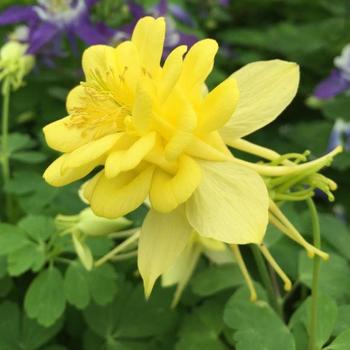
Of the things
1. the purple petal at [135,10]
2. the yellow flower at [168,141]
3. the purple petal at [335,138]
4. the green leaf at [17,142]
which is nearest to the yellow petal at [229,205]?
the yellow flower at [168,141]

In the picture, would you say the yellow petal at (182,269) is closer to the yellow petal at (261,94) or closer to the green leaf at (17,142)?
the yellow petal at (261,94)

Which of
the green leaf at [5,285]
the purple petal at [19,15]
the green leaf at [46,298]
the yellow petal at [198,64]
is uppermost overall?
the yellow petal at [198,64]

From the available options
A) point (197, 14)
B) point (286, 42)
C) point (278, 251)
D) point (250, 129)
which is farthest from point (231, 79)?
point (197, 14)

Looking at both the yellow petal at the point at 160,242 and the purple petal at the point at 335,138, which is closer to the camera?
the yellow petal at the point at 160,242

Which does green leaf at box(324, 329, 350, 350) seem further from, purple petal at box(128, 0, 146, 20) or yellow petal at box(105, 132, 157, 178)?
purple petal at box(128, 0, 146, 20)

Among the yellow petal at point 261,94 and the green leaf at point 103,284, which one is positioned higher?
the yellow petal at point 261,94

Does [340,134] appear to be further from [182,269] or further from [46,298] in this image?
[46,298]
